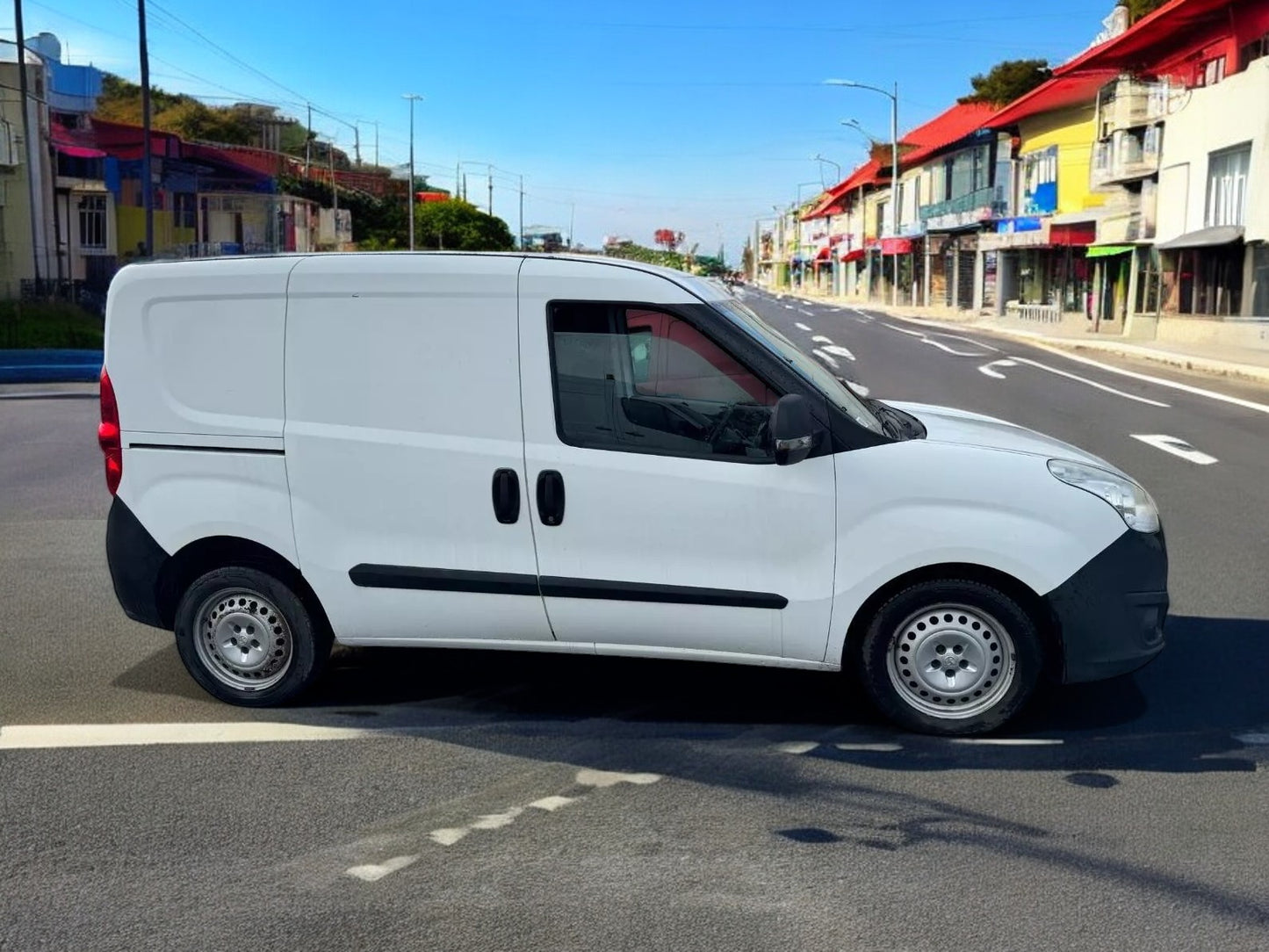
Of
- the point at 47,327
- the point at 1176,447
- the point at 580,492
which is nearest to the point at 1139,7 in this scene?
the point at 47,327

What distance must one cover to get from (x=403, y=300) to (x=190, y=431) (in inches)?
42.1

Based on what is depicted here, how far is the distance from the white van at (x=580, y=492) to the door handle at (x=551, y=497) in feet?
0.03

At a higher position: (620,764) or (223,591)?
(223,591)

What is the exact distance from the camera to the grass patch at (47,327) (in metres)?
34.4

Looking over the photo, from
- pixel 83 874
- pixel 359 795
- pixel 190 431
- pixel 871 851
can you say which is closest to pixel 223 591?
pixel 190 431

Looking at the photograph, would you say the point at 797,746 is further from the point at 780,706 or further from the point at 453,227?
the point at 453,227

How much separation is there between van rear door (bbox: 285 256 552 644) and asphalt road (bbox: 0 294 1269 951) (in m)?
0.57

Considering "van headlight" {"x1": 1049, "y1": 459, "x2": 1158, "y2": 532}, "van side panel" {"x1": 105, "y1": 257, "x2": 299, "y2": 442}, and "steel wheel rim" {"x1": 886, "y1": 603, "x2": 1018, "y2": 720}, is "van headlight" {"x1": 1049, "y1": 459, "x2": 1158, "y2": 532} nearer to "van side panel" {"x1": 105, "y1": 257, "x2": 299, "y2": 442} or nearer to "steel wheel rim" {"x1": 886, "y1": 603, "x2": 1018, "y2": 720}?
"steel wheel rim" {"x1": 886, "y1": 603, "x2": 1018, "y2": 720}

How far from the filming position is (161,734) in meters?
5.75

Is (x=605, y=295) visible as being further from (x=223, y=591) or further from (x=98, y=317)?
(x=98, y=317)

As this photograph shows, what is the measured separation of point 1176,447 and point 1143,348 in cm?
2131

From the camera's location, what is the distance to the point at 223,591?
19.8 feet

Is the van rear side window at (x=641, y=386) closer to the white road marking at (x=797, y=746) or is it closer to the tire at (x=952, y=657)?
the tire at (x=952, y=657)

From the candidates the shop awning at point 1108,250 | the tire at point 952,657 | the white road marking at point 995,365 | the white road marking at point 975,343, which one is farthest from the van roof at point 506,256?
the shop awning at point 1108,250
